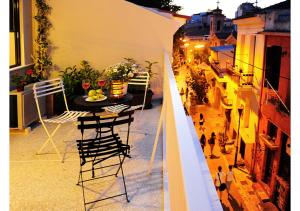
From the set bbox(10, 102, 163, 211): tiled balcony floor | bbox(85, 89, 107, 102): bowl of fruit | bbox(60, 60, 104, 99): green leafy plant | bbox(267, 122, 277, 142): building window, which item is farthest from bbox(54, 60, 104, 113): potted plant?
bbox(267, 122, 277, 142): building window

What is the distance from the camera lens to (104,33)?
24.8ft

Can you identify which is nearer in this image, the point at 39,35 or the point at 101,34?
the point at 39,35

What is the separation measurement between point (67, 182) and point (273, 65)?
39.2ft

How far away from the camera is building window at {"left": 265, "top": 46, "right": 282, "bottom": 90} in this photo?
44.8 feet

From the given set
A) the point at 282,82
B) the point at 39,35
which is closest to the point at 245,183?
the point at 282,82

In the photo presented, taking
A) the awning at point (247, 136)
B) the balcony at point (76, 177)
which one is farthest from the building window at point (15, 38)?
the awning at point (247, 136)

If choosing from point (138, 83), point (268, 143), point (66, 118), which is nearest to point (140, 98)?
point (138, 83)

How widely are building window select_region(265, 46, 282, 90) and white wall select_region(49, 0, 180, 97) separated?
742 cm

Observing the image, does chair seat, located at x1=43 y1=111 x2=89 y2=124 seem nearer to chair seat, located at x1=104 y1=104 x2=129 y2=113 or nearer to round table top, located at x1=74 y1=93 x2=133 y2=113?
round table top, located at x1=74 y1=93 x2=133 y2=113

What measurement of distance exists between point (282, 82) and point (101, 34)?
7843 mm

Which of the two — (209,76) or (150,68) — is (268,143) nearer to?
(150,68)

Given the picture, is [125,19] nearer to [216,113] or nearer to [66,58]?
[66,58]
